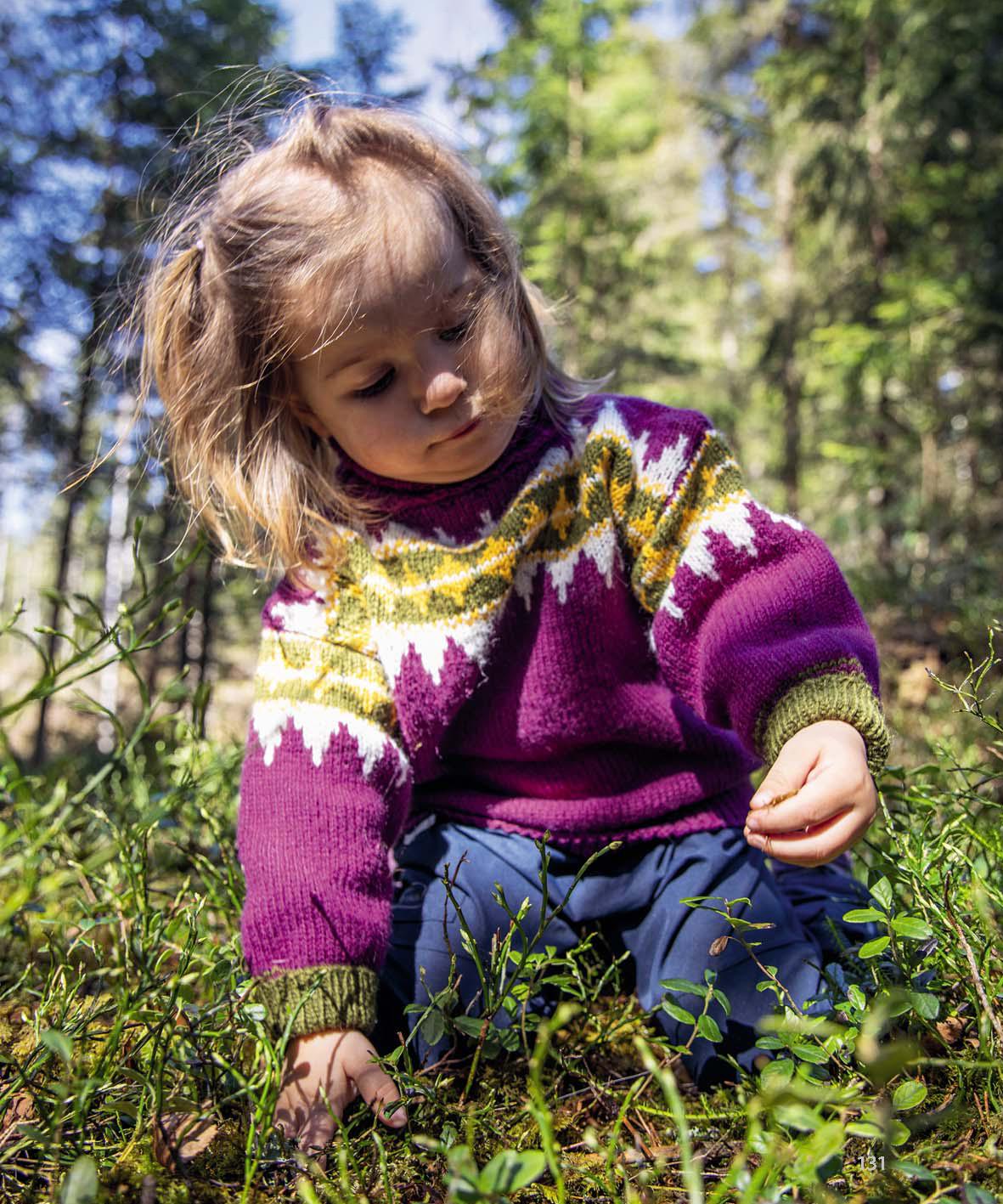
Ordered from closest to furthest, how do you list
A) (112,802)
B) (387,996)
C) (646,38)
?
1. (387,996)
2. (112,802)
3. (646,38)

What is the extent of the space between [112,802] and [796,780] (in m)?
2.04

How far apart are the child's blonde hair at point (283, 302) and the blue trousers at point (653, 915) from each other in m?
0.79

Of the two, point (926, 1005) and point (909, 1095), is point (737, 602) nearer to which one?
point (926, 1005)

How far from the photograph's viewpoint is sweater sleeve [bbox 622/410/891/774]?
1500 millimetres

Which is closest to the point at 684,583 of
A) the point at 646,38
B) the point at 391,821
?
the point at 391,821

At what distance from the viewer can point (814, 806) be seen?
4.17 feet

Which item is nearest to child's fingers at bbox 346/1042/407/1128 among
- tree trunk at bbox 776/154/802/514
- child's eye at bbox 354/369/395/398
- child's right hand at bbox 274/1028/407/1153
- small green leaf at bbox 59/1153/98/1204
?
child's right hand at bbox 274/1028/407/1153

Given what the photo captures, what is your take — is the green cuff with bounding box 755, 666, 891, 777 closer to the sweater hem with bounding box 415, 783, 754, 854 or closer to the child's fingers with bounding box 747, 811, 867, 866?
the child's fingers with bounding box 747, 811, 867, 866

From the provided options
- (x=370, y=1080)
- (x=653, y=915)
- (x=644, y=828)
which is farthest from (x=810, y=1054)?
(x=644, y=828)

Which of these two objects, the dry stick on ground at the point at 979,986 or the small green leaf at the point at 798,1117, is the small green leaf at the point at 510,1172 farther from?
the dry stick on ground at the point at 979,986

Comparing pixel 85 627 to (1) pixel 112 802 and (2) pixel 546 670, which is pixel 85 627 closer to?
(2) pixel 546 670

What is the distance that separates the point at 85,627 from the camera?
1055mm

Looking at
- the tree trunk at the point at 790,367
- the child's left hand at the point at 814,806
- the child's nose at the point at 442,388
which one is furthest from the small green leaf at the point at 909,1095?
the tree trunk at the point at 790,367

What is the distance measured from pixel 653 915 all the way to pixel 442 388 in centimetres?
115
